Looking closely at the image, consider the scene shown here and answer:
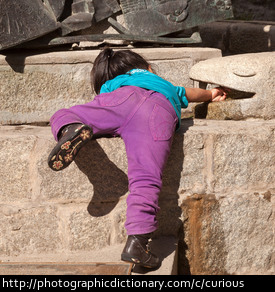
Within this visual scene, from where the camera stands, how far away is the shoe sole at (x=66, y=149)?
8.09 ft

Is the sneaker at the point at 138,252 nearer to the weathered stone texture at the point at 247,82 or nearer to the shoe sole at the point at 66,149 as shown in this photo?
the shoe sole at the point at 66,149

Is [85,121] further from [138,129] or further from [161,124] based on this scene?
[161,124]

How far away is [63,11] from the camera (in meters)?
3.91

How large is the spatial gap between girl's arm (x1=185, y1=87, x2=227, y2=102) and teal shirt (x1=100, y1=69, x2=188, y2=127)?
0.55ft

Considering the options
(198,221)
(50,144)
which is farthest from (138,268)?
(50,144)

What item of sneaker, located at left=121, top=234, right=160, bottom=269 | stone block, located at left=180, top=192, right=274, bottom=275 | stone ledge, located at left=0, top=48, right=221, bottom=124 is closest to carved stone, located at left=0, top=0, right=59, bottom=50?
stone ledge, located at left=0, top=48, right=221, bottom=124

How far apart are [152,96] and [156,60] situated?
3.48 feet

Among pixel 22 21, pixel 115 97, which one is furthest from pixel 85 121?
pixel 22 21

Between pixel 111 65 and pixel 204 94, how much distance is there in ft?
1.98

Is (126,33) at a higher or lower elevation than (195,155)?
higher

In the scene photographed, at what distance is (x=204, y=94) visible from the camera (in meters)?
3.32

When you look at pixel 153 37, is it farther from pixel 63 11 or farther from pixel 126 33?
pixel 63 11
